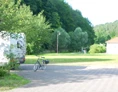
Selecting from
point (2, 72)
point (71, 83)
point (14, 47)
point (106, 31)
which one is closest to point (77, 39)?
point (14, 47)

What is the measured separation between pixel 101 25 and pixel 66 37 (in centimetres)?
9159

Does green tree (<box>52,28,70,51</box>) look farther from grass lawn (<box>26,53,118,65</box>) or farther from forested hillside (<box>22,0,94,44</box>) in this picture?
grass lawn (<box>26,53,118,65</box>)

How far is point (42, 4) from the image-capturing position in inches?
2837

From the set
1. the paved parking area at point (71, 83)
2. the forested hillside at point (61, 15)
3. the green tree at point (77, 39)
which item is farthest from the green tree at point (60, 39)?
the paved parking area at point (71, 83)

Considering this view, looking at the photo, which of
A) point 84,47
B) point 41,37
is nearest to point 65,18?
point 84,47

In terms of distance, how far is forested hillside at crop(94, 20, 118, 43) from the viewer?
125562 millimetres

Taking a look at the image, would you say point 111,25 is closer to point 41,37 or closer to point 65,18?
point 65,18

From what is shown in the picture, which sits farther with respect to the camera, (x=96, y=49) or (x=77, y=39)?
(x=77, y=39)

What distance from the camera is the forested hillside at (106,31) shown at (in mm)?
125562

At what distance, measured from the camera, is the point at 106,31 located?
14538 cm

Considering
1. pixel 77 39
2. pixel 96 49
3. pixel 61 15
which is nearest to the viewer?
pixel 96 49

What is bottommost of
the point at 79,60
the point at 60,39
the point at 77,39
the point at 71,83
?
the point at 71,83

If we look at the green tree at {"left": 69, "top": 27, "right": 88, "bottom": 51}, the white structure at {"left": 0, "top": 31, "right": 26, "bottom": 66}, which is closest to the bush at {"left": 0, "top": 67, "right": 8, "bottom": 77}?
the white structure at {"left": 0, "top": 31, "right": 26, "bottom": 66}

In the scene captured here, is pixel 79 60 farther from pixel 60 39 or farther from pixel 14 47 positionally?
pixel 60 39
